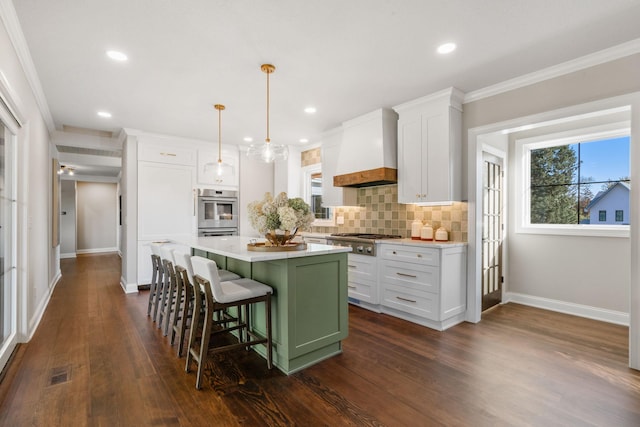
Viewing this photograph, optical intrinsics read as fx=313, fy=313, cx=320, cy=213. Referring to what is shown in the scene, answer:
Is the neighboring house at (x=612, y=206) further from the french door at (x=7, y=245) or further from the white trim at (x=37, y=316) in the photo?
the white trim at (x=37, y=316)

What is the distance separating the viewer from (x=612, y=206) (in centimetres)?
354

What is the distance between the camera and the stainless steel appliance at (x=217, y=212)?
5512 mm

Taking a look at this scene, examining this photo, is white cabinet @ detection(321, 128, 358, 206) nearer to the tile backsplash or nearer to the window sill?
the tile backsplash

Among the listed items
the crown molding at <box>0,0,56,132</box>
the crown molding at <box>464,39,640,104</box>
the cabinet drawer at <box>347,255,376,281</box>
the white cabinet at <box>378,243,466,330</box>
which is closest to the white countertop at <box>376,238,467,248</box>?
the white cabinet at <box>378,243,466,330</box>

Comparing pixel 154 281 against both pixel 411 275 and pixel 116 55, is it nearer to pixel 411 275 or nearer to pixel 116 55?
pixel 116 55

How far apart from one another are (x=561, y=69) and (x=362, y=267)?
2774 mm

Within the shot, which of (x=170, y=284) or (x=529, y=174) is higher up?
(x=529, y=174)

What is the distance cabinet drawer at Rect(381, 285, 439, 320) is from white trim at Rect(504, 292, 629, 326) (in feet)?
5.30

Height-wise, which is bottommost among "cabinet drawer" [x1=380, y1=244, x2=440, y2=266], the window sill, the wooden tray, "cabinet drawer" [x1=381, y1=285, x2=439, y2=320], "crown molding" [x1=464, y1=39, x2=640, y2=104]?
"cabinet drawer" [x1=381, y1=285, x2=439, y2=320]

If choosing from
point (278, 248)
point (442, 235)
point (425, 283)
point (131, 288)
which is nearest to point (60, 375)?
point (278, 248)

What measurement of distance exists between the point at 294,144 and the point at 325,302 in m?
3.94

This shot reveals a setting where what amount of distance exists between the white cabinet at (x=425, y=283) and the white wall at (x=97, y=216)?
9.73m

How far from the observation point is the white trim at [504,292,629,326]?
10.9 ft

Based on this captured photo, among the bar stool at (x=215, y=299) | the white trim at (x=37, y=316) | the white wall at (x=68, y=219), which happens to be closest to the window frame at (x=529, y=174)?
the bar stool at (x=215, y=299)
